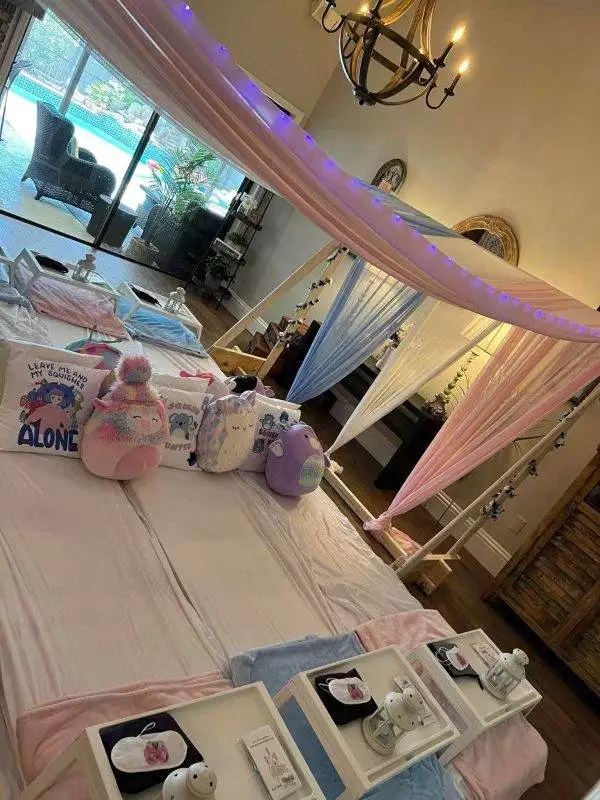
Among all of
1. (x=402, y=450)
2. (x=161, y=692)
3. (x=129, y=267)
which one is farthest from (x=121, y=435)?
(x=129, y=267)

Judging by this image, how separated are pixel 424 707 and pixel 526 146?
163 inches

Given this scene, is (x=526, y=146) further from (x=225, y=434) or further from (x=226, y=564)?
(x=226, y=564)

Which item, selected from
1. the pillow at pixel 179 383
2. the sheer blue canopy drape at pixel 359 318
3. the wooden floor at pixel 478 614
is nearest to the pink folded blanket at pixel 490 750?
the wooden floor at pixel 478 614

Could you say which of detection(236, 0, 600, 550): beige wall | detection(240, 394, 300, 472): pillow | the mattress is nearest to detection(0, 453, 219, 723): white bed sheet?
the mattress

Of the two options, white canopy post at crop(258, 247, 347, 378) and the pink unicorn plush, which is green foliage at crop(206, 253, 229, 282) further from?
the pink unicorn plush

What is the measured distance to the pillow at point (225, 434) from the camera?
2.63 m

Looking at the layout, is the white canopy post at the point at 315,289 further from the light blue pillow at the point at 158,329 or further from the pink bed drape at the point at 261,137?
the pink bed drape at the point at 261,137

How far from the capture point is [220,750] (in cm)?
139

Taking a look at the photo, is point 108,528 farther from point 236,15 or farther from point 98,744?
point 236,15

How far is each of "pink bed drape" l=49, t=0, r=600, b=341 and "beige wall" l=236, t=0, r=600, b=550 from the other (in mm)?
1857

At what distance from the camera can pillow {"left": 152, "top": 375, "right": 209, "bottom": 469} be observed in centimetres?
253

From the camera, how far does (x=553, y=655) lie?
11.9 ft

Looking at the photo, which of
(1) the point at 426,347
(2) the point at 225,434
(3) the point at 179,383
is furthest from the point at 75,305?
(1) the point at 426,347

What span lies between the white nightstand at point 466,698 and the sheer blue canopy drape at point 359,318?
1.86 m
